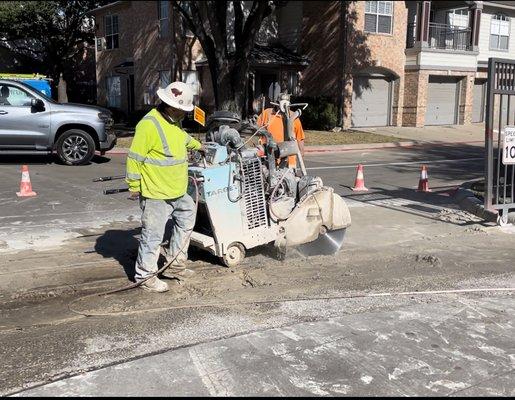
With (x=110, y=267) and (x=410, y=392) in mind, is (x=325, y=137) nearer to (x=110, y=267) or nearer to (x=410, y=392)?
(x=110, y=267)

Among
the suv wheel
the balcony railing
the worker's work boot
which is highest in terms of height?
the balcony railing

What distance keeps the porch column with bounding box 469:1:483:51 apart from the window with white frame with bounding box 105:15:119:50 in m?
19.4

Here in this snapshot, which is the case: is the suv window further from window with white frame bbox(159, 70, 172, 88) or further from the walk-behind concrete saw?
window with white frame bbox(159, 70, 172, 88)

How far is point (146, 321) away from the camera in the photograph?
14.8 feet

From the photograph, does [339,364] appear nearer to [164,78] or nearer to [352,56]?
[352,56]

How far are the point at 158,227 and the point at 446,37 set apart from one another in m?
29.8

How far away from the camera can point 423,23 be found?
28.1 meters

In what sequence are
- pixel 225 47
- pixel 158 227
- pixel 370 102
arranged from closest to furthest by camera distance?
1. pixel 158 227
2. pixel 225 47
3. pixel 370 102

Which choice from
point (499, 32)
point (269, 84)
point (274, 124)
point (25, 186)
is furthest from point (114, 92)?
point (274, 124)

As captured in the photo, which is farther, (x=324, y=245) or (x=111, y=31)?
(x=111, y=31)

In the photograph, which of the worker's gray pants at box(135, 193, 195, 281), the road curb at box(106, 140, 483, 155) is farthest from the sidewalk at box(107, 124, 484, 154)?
the worker's gray pants at box(135, 193, 195, 281)

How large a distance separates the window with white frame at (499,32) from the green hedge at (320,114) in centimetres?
1354

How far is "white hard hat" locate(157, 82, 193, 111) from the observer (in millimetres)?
4934

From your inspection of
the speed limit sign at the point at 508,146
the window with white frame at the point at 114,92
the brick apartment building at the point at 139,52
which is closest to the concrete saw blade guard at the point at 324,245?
the speed limit sign at the point at 508,146
